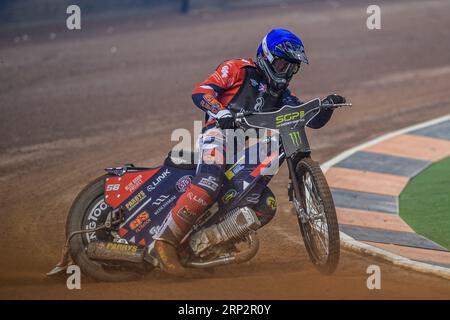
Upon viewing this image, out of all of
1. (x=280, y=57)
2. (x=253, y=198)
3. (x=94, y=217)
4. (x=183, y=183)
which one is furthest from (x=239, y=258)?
(x=280, y=57)

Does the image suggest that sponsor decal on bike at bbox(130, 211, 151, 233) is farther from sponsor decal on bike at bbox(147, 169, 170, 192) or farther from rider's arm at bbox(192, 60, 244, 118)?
rider's arm at bbox(192, 60, 244, 118)

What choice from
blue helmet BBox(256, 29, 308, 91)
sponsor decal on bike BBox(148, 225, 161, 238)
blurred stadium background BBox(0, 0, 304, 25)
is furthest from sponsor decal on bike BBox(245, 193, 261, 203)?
blurred stadium background BBox(0, 0, 304, 25)

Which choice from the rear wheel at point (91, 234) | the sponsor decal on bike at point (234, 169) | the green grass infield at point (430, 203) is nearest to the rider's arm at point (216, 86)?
the sponsor decal on bike at point (234, 169)

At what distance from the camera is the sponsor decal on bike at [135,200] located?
7.69m

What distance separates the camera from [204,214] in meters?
7.53

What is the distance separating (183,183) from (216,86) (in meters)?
0.85

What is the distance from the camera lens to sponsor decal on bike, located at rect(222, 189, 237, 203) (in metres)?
7.42

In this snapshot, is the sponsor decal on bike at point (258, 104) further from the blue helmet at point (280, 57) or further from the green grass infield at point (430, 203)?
the green grass infield at point (430, 203)

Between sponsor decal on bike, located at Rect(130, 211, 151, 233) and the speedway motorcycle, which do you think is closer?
the speedway motorcycle

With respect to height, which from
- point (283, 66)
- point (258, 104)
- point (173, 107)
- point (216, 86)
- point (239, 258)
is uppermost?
point (173, 107)

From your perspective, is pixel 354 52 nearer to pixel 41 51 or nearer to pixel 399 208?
pixel 41 51

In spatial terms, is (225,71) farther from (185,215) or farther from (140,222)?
(140,222)

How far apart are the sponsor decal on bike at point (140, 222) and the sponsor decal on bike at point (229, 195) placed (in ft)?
2.27
